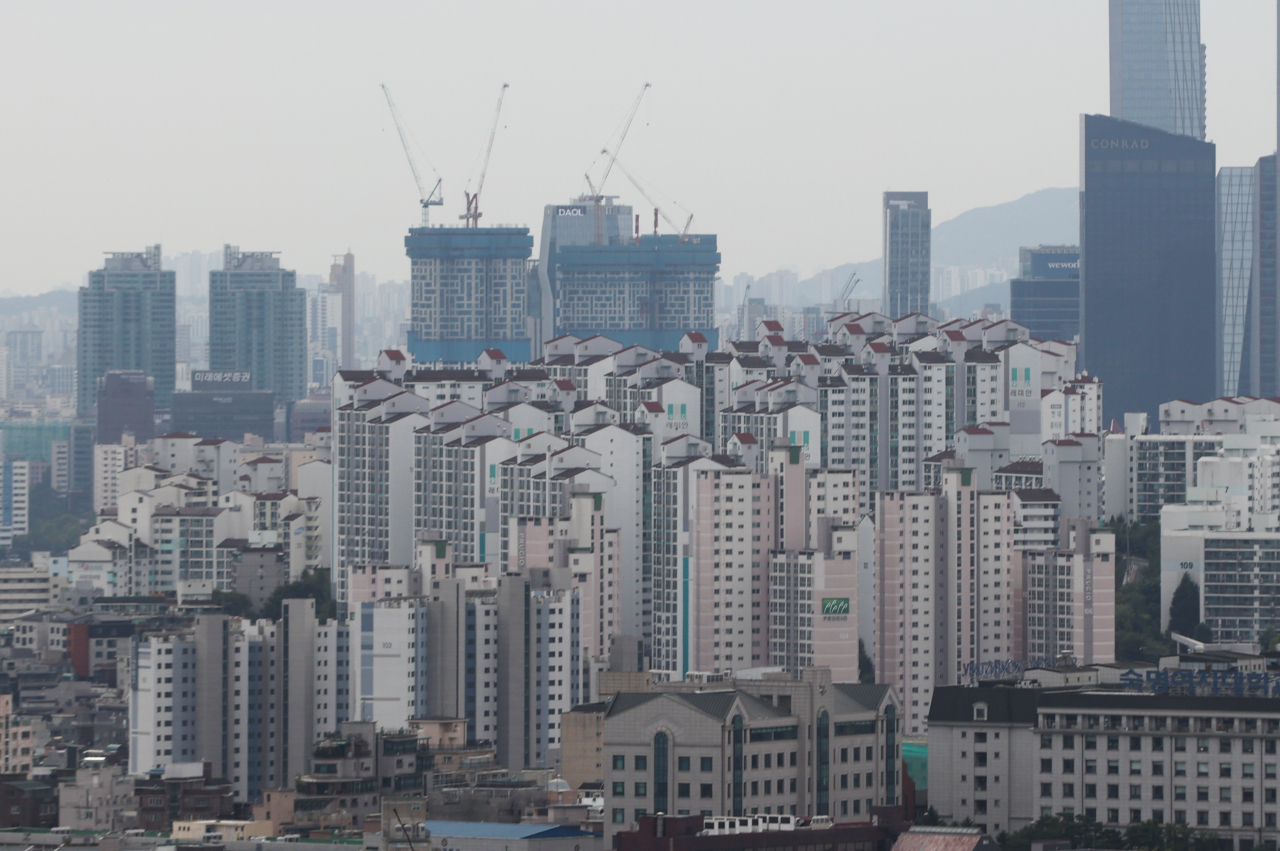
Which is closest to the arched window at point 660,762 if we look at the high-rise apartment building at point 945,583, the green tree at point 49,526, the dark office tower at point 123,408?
the high-rise apartment building at point 945,583

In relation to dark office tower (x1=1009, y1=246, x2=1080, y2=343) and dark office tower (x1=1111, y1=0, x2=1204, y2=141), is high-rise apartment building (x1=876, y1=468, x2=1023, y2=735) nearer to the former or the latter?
dark office tower (x1=1009, y1=246, x2=1080, y2=343)

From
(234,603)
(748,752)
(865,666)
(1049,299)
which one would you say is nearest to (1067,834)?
(748,752)

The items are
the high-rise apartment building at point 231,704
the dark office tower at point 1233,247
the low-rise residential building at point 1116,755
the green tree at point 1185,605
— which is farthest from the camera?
the dark office tower at point 1233,247

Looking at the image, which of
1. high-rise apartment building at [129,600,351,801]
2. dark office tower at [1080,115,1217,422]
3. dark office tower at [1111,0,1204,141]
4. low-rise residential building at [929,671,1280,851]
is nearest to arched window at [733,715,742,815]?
low-rise residential building at [929,671,1280,851]

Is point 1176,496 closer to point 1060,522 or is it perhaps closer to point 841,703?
point 1060,522

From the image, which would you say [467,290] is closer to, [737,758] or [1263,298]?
[1263,298]

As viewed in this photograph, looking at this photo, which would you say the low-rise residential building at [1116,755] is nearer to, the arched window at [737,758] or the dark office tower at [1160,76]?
the arched window at [737,758]
